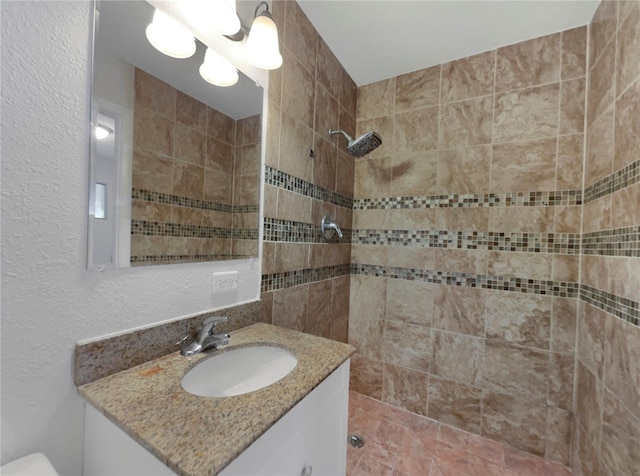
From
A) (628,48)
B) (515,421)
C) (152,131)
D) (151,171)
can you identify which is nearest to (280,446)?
(151,171)

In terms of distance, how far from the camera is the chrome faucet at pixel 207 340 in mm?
839

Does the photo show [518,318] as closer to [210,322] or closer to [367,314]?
[367,314]

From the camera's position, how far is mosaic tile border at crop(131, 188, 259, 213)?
31.0 inches

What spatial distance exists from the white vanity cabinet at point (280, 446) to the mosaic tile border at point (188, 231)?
0.48 metres

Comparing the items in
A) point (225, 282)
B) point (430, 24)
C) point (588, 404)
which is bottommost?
point (588, 404)

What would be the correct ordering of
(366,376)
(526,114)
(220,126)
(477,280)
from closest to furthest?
(220,126) < (526,114) < (477,280) < (366,376)

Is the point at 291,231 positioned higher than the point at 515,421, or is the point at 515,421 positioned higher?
the point at 291,231

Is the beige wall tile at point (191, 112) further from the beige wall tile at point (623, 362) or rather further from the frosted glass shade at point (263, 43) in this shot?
the beige wall tile at point (623, 362)

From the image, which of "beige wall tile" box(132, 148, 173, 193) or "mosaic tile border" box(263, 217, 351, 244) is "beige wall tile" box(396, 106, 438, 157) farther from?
"beige wall tile" box(132, 148, 173, 193)

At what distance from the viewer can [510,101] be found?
1.50 meters

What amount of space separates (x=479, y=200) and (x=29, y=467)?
2007 millimetres

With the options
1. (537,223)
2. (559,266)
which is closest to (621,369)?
(559,266)

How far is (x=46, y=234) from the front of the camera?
593 millimetres

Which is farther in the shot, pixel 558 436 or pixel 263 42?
pixel 558 436
